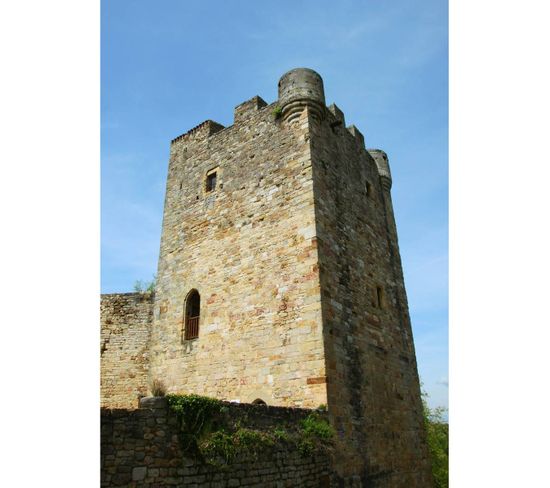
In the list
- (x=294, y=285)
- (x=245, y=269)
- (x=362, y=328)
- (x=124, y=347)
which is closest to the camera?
(x=294, y=285)

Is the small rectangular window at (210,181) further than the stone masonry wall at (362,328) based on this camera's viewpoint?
Yes

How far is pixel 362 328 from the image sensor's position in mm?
9898

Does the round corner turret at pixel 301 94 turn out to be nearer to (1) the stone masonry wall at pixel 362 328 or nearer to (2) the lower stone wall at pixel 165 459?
(1) the stone masonry wall at pixel 362 328

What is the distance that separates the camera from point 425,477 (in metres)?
11.0

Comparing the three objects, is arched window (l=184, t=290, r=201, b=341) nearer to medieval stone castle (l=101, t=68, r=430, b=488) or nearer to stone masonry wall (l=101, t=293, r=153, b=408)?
medieval stone castle (l=101, t=68, r=430, b=488)

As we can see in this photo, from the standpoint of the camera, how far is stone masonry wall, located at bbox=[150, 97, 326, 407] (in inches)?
344

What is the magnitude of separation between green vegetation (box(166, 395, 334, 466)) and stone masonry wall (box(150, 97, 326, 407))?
1.09 m

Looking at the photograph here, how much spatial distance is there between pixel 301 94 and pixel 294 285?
4.64m

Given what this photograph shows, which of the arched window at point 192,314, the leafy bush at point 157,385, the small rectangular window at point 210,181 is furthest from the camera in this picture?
the small rectangular window at point 210,181

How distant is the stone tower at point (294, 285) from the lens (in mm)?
8648

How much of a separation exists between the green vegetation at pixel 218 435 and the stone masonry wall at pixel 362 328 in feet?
3.90

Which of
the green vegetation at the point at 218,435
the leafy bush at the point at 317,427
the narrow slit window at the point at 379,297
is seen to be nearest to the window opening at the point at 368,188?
the narrow slit window at the point at 379,297

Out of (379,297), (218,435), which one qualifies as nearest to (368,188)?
(379,297)

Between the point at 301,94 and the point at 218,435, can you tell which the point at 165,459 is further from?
the point at 301,94
